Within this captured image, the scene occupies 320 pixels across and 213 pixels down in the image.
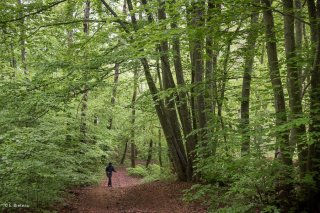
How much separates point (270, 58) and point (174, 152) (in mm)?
7245

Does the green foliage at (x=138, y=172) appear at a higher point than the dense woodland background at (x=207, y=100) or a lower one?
lower

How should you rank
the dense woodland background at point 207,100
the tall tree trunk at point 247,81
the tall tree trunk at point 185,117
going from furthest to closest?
1. the tall tree trunk at point 185,117
2. the tall tree trunk at point 247,81
3. the dense woodland background at point 207,100

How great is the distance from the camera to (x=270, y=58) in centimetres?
636

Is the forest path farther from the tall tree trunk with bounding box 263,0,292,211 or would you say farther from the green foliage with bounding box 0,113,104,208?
the tall tree trunk with bounding box 263,0,292,211

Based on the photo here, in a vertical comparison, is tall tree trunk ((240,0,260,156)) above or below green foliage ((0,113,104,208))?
above

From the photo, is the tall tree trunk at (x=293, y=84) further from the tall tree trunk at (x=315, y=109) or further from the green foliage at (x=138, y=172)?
the green foliage at (x=138, y=172)

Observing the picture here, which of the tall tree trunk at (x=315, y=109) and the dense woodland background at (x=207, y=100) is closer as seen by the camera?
the tall tree trunk at (x=315, y=109)

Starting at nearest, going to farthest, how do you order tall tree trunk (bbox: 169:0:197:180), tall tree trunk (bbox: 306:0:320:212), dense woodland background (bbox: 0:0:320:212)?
1. tall tree trunk (bbox: 306:0:320:212)
2. dense woodland background (bbox: 0:0:320:212)
3. tall tree trunk (bbox: 169:0:197:180)

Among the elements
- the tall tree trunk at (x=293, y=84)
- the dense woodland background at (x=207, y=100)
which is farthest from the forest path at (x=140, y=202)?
the tall tree trunk at (x=293, y=84)

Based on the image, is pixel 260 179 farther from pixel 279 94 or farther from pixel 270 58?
pixel 270 58

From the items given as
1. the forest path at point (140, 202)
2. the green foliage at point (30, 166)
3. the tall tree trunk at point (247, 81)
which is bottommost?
the forest path at point (140, 202)

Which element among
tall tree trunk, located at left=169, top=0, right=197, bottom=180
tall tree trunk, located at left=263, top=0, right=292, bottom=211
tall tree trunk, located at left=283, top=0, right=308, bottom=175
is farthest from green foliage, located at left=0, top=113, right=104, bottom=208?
tall tree trunk, located at left=283, top=0, right=308, bottom=175

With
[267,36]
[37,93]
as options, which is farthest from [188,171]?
[267,36]

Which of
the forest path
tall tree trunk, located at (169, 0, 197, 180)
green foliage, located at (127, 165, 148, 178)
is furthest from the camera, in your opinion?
green foliage, located at (127, 165, 148, 178)
